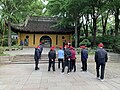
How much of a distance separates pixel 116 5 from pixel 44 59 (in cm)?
1234

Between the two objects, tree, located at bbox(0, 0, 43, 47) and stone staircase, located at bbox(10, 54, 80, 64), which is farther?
tree, located at bbox(0, 0, 43, 47)

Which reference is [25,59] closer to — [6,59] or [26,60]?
[26,60]

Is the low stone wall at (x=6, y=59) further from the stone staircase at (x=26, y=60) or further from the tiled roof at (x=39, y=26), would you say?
the tiled roof at (x=39, y=26)

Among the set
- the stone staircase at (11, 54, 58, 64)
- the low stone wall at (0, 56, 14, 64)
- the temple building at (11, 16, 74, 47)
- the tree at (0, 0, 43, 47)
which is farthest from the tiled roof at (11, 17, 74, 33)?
the low stone wall at (0, 56, 14, 64)

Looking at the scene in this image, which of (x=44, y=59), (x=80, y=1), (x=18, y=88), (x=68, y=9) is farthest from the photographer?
→ (x=68, y=9)

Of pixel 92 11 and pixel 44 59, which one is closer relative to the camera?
pixel 44 59

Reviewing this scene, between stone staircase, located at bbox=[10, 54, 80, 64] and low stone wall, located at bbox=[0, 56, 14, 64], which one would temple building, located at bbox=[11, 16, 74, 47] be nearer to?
stone staircase, located at bbox=[10, 54, 80, 64]

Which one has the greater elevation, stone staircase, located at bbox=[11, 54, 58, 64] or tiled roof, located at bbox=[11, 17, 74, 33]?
tiled roof, located at bbox=[11, 17, 74, 33]

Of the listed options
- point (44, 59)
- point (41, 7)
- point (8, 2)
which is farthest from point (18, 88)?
point (41, 7)

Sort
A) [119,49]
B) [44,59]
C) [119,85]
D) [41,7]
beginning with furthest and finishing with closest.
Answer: [41,7]
[119,49]
[44,59]
[119,85]

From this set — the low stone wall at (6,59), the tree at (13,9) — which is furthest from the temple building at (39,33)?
the low stone wall at (6,59)

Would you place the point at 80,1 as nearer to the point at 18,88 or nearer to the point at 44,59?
the point at 44,59

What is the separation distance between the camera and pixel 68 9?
102 ft

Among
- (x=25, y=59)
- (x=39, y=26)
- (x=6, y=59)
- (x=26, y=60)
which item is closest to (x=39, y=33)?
(x=39, y=26)
